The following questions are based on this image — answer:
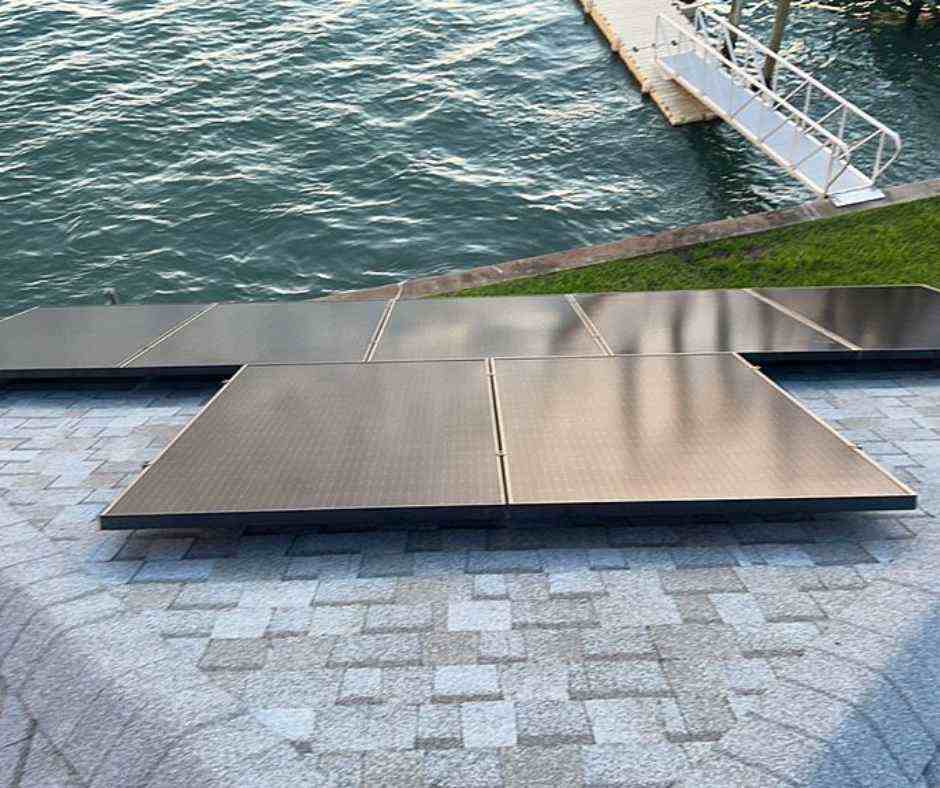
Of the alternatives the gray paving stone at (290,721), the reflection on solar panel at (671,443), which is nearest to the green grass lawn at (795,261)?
the reflection on solar panel at (671,443)

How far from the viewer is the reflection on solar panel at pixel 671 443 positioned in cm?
546

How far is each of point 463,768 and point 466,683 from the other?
590 millimetres

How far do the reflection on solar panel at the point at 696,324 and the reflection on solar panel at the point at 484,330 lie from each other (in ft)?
1.43

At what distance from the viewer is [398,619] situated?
5039mm

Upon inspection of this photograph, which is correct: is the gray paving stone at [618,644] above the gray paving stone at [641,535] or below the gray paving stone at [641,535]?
below

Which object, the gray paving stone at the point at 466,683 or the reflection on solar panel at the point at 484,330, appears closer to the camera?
the gray paving stone at the point at 466,683

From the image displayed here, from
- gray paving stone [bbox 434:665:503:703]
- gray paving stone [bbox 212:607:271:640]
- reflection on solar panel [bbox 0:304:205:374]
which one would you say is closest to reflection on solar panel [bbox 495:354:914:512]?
gray paving stone [bbox 434:665:503:703]

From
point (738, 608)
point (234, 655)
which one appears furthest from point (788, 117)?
point (234, 655)

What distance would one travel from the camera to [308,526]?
19.6 feet

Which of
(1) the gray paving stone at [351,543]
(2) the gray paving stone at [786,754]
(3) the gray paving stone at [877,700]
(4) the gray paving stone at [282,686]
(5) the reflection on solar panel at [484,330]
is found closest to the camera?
(2) the gray paving stone at [786,754]

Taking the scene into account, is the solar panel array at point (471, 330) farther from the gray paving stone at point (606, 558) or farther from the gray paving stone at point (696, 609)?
the gray paving stone at point (696, 609)

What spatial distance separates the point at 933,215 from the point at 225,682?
17596mm

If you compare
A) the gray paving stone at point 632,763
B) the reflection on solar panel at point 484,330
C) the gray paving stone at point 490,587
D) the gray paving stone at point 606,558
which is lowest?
the gray paving stone at point 632,763

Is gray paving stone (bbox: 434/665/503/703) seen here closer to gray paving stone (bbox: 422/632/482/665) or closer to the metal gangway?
gray paving stone (bbox: 422/632/482/665)
